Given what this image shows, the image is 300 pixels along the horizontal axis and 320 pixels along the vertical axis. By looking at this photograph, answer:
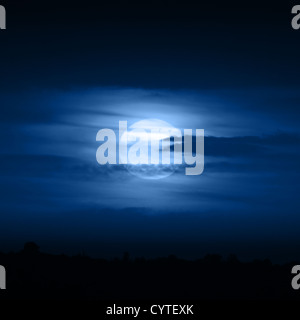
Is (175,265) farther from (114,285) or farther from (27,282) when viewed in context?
(27,282)

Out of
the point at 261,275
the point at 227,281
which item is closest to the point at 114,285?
the point at 227,281

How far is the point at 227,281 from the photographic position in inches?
1789

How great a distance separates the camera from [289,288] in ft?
142

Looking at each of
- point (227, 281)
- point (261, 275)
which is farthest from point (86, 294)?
point (261, 275)

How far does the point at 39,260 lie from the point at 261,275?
1888 centimetres
